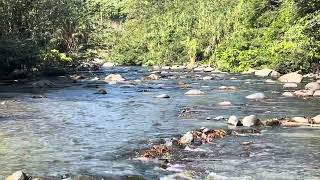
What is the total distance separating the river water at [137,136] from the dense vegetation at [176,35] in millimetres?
10173

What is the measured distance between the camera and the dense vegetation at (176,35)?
42.7 metres

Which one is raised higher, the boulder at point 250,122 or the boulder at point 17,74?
the boulder at point 250,122

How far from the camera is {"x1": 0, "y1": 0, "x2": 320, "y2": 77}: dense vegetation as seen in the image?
140ft

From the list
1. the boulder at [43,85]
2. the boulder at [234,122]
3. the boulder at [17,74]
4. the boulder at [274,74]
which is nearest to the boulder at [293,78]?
the boulder at [274,74]

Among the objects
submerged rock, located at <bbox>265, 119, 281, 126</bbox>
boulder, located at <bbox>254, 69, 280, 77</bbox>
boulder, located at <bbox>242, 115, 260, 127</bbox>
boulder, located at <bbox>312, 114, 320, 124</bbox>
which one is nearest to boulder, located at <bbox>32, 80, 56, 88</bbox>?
boulder, located at <bbox>254, 69, 280, 77</bbox>

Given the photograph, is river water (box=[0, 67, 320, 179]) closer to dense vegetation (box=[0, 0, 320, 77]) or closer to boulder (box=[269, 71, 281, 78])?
dense vegetation (box=[0, 0, 320, 77])

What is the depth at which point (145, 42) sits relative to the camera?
265 ft

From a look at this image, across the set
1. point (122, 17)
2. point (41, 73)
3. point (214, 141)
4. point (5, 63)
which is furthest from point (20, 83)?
point (122, 17)

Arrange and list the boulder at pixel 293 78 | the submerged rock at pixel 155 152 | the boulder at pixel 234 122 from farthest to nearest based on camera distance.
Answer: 1. the boulder at pixel 293 78
2. the boulder at pixel 234 122
3. the submerged rock at pixel 155 152

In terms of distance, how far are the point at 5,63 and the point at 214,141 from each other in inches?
1229

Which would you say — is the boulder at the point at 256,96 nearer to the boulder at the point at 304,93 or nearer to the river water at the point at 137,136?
the river water at the point at 137,136

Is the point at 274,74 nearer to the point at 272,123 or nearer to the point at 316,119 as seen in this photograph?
the point at 316,119

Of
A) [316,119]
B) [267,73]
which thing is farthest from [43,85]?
[316,119]

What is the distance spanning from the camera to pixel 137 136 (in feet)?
60.6
